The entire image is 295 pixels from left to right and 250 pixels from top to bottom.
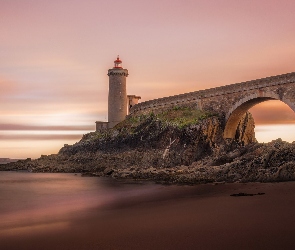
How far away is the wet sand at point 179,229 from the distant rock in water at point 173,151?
24.0ft

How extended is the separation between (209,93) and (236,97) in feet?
12.8

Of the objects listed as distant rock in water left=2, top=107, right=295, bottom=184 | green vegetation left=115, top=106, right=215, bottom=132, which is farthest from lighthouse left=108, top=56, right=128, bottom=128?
green vegetation left=115, top=106, right=215, bottom=132

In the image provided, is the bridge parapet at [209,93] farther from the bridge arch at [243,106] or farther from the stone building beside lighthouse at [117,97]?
the stone building beside lighthouse at [117,97]

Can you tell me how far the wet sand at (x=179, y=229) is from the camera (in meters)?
5.16

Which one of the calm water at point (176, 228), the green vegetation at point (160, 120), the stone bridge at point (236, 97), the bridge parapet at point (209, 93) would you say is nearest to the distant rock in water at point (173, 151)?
the green vegetation at point (160, 120)

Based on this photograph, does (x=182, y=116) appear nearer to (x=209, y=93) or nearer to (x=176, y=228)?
(x=209, y=93)

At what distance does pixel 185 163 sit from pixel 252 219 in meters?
21.4

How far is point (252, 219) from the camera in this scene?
250 inches

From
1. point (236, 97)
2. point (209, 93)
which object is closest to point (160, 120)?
point (209, 93)

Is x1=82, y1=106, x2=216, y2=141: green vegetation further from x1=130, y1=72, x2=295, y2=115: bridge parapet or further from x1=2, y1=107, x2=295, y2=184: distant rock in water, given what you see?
x1=130, y1=72, x2=295, y2=115: bridge parapet

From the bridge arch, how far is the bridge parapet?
2.24ft

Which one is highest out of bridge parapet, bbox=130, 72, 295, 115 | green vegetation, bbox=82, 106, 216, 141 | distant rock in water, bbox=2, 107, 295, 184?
bridge parapet, bbox=130, 72, 295, 115

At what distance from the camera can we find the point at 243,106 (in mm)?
28500

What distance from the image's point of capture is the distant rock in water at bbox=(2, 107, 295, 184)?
16375 millimetres
